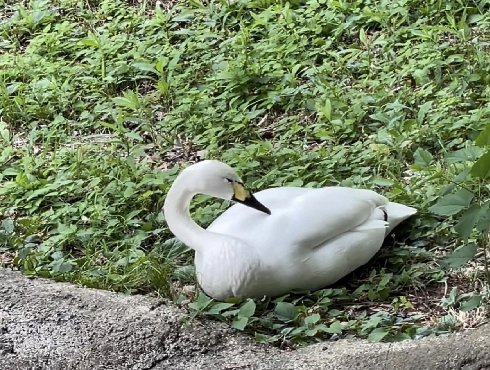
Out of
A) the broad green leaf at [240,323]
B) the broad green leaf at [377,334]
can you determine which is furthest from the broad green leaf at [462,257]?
the broad green leaf at [240,323]

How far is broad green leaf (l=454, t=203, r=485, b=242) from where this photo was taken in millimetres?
2762

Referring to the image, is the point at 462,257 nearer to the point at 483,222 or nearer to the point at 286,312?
the point at 483,222

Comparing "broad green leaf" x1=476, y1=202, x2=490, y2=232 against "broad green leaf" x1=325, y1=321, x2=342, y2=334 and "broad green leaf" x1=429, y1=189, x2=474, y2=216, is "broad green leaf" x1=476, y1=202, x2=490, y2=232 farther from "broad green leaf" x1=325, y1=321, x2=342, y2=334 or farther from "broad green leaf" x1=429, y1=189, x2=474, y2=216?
"broad green leaf" x1=325, y1=321, x2=342, y2=334

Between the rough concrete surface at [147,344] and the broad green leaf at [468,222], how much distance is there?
0.37 meters

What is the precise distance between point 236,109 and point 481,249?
1951 mm

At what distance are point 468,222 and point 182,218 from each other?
1261 mm

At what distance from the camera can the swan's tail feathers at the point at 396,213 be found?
370cm

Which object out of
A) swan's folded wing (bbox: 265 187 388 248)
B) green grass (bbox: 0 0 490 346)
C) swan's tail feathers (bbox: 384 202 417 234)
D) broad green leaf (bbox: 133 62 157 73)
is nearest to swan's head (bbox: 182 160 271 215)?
swan's folded wing (bbox: 265 187 388 248)

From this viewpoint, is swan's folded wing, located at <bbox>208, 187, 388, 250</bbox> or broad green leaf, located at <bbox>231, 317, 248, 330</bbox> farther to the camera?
swan's folded wing, located at <bbox>208, 187, 388, 250</bbox>

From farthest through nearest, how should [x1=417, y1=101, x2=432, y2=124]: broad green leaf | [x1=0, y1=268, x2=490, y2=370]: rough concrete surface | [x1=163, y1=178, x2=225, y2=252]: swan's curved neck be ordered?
[x1=417, y1=101, x2=432, y2=124]: broad green leaf, [x1=163, y1=178, x2=225, y2=252]: swan's curved neck, [x1=0, y1=268, x2=490, y2=370]: rough concrete surface

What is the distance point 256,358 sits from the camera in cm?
259

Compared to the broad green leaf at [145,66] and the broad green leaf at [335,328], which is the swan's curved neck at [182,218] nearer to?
the broad green leaf at [335,328]

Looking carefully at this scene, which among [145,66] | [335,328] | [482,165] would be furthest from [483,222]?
[145,66]

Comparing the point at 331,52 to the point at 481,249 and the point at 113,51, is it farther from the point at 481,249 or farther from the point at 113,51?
the point at 481,249
